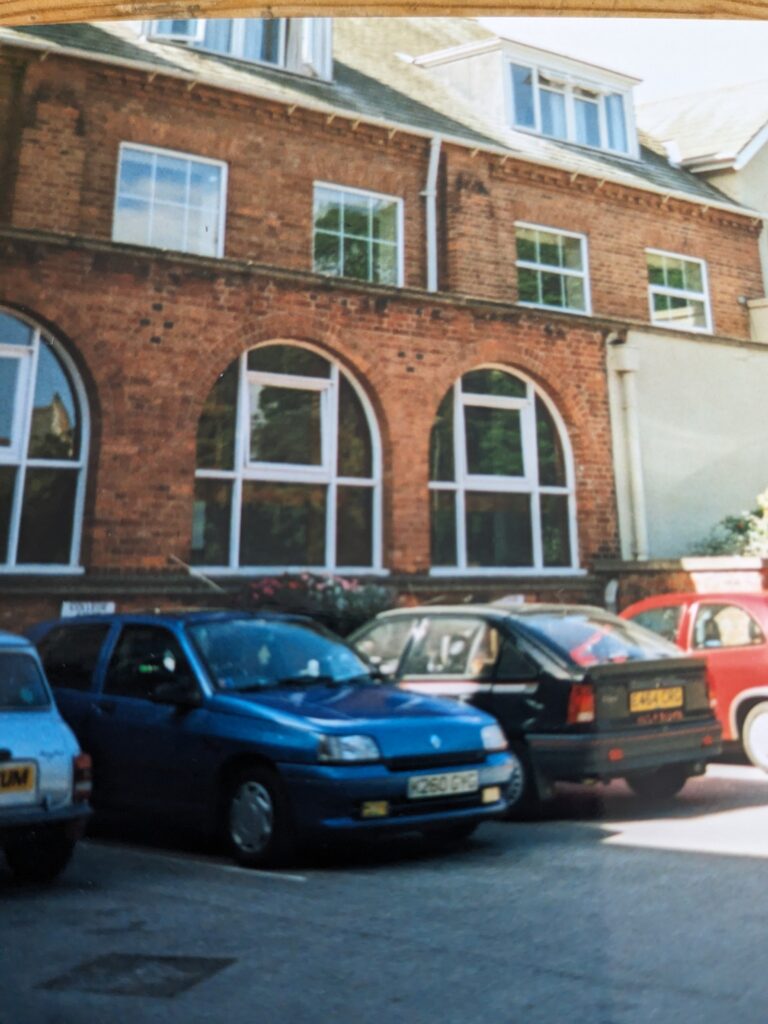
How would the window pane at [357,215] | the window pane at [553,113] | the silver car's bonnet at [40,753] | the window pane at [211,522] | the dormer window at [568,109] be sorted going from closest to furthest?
1. the silver car's bonnet at [40,753]
2. the window pane at [211,522]
3. the window pane at [357,215]
4. the dormer window at [568,109]
5. the window pane at [553,113]

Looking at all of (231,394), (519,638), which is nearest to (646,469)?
(231,394)

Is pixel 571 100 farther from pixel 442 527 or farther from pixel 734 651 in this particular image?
pixel 734 651

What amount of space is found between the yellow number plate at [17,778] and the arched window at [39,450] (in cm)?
574

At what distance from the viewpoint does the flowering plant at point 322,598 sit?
10.8 m

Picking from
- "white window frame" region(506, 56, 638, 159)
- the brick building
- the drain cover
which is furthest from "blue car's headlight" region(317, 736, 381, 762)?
"white window frame" region(506, 56, 638, 159)

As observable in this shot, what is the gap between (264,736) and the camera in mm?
5719

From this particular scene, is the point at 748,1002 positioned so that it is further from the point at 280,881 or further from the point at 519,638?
the point at 519,638

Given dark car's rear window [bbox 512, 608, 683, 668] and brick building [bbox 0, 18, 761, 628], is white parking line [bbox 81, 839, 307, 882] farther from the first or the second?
brick building [bbox 0, 18, 761, 628]

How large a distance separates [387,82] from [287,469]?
849 centimetres

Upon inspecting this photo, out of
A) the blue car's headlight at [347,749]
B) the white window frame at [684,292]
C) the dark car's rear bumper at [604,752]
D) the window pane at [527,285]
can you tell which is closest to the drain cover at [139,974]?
the blue car's headlight at [347,749]

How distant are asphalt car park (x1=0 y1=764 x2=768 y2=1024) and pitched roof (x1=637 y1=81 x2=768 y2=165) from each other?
16189mm

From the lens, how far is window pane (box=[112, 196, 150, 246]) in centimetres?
1268

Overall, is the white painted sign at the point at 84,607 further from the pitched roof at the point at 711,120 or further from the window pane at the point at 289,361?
the pitched roof at the point at 711,120

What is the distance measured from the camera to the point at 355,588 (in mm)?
11148
